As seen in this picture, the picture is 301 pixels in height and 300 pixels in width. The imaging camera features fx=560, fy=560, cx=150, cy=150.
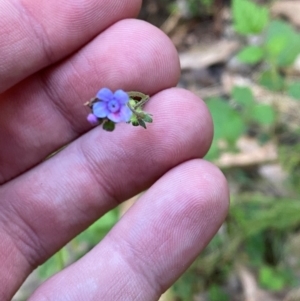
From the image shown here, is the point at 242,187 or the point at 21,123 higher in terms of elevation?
the point at 21,123

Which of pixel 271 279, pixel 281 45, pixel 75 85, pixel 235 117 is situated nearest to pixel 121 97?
pixel 75 85

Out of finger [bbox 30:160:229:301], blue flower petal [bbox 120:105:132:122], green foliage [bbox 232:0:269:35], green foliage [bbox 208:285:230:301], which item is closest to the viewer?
blue flower petal [bbox 120:105:132:122]

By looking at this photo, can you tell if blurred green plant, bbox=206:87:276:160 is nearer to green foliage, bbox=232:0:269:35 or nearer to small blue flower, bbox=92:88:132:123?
green foliage, bbox=232:0:269:35

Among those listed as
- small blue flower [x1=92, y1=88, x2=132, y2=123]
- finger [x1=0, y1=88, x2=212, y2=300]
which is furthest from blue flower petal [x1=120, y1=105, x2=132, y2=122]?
finger [x1=0, y1=88, x2=212, y2=300]

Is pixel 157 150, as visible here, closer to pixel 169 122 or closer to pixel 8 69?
pixel 169 122

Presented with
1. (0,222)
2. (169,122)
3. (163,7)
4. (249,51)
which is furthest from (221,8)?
(0,222)

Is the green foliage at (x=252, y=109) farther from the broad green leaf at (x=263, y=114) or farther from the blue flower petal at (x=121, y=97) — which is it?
the blue flower petal at (x=121, y=97)

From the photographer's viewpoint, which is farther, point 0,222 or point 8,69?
point 0,222

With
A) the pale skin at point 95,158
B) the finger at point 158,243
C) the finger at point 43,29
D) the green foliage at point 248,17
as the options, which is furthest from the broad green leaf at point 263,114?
the finger at point 43,29
